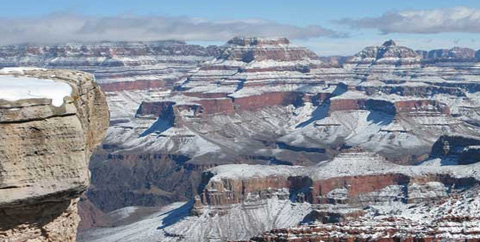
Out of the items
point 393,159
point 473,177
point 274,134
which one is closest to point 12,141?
point 473,177

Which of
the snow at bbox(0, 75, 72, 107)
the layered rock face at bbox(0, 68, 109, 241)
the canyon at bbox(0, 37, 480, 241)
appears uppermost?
the snow at bbox(0, 75, 72, 107)

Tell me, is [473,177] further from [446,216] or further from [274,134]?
[274,134]

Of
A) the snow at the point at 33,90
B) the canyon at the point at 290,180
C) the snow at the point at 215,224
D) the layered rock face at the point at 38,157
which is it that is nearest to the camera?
the layered rock face at the point at 38,157

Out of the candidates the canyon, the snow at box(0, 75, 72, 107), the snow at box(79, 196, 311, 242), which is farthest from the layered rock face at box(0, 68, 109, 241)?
the snow at box(79, 196, 311, 242)

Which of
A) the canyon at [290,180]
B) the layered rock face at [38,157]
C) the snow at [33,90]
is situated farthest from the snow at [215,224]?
the snow at [33,90]

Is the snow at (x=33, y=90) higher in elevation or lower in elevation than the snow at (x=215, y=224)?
higher

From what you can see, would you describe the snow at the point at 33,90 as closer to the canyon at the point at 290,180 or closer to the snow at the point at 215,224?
the canyon at the point at 290,180

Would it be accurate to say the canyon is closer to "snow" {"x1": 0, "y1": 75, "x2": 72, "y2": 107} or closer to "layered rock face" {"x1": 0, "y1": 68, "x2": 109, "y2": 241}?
"layered rock face" {"x1": 0, "y1": 68, "x2": 109, "y2": 241}

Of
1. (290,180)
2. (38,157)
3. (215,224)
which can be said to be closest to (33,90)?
(38,157)

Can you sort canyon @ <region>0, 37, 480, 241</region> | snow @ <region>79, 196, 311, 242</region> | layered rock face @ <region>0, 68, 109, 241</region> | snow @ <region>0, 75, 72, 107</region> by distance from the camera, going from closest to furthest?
1. layered rock face @ <region>0, 68, 109, 241</region>
2. snow @ <region>0, 75, 72, 107</region>
3. canyon @ <region>0, 37, 480, 241</region>
4. snow @ <region>79, 196, 311, 242</region>
